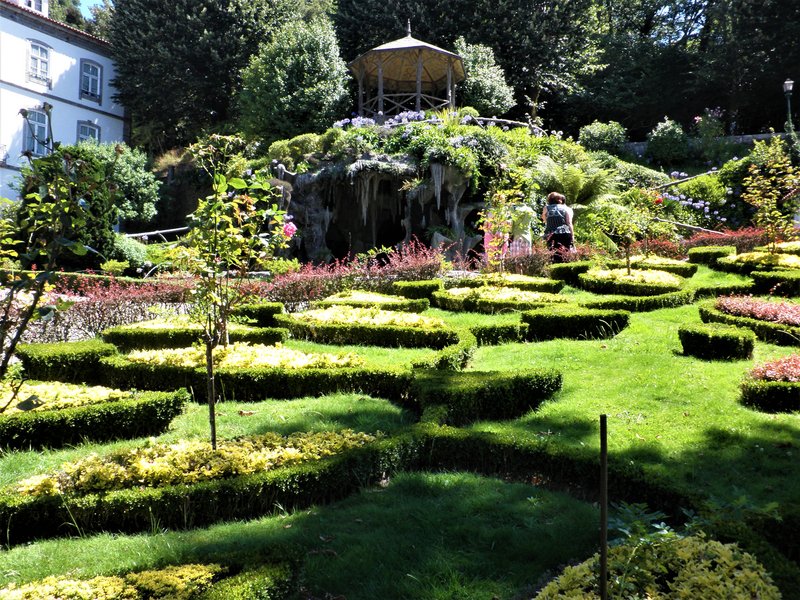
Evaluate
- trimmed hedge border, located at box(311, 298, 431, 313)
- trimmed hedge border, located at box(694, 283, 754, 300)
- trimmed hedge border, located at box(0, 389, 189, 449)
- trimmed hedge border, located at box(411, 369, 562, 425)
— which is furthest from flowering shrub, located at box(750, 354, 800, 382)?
trimmed hedge border, located at box(311, 298, 431, 313)

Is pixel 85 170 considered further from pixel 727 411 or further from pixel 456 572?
pixel 727 411

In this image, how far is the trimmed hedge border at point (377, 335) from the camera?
7969 millimetres

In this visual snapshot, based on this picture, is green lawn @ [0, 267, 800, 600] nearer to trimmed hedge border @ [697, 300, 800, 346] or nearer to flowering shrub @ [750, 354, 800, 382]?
flowering shrub @ [750, 354, 800, 382]

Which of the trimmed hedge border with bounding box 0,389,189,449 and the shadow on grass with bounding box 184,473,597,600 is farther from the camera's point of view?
the trimmed hedge border with bounding box 0,389,189,449

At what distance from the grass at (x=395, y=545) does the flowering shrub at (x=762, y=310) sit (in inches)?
208

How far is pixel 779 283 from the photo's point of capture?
9.94 m

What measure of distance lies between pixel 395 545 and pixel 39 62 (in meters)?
30.3

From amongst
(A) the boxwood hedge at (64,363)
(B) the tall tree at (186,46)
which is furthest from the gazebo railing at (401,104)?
(A) the boxwood hedge at (64,363)

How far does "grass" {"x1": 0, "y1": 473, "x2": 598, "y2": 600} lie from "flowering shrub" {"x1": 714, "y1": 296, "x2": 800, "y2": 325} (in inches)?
208

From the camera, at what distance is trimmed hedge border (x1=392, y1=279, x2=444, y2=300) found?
37.2 ft

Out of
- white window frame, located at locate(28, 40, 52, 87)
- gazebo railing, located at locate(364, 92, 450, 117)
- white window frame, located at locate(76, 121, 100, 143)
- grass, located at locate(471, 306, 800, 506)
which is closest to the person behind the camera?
grass, located at locate(471, 306, 800, 506)

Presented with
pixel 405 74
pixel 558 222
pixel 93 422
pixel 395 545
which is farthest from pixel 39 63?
pixel 395 545

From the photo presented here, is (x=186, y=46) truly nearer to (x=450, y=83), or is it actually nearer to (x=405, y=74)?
(x=405, y=74)

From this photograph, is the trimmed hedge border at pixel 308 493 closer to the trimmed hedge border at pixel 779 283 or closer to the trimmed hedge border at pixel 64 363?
the trimmed hedge border at pixel 64 363
